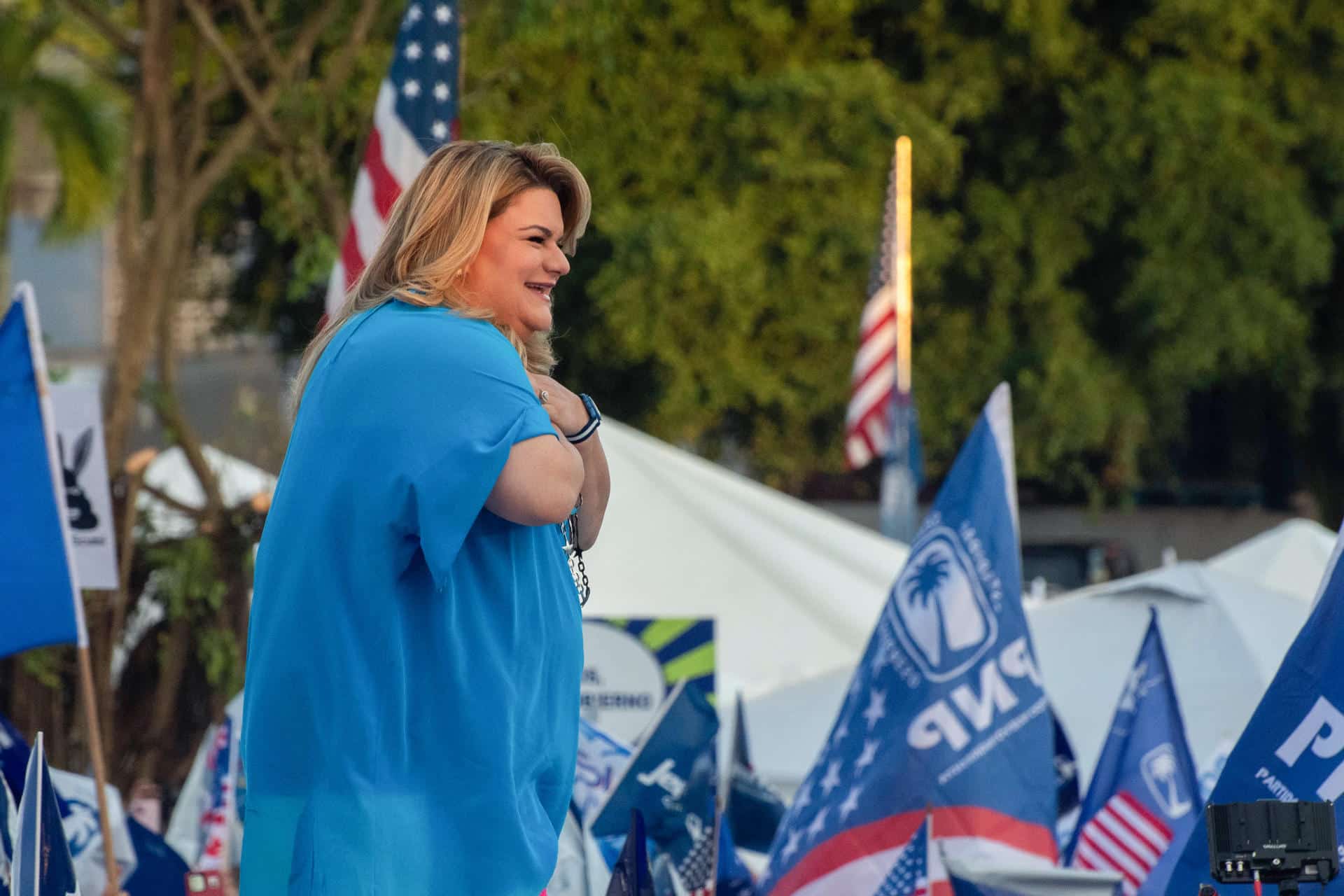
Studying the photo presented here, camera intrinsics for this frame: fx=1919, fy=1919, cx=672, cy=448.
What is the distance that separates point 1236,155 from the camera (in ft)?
45.7

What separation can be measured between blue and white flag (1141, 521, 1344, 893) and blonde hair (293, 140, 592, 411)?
1.41 metres

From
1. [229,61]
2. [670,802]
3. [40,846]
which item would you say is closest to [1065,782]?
[670,802]

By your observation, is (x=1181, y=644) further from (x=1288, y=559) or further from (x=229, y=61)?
(x=229, y=61)

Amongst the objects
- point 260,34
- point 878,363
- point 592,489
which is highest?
point 260,34

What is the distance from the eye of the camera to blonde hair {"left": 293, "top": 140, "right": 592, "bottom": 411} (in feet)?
7.25

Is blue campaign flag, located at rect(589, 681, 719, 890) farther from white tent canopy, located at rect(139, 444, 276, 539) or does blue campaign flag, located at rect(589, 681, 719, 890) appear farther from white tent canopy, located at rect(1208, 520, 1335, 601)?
white tent canopy, located at rect(1208, 520, 1335, 601)

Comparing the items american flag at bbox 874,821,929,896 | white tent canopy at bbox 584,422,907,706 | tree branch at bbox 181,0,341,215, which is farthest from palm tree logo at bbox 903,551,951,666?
tree branch at bbox 181,0,341,215

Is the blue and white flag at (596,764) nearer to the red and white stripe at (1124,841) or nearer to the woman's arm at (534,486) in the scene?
the red and white stripe at (1124,841)

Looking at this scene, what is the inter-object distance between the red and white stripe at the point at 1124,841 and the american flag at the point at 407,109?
304 centimetres

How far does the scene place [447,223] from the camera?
7.32ft

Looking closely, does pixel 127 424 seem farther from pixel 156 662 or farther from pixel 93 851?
pixel 93 851

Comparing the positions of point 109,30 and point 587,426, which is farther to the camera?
point 109,30

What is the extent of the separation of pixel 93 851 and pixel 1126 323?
39.6ft

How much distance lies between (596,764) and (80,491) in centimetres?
140
